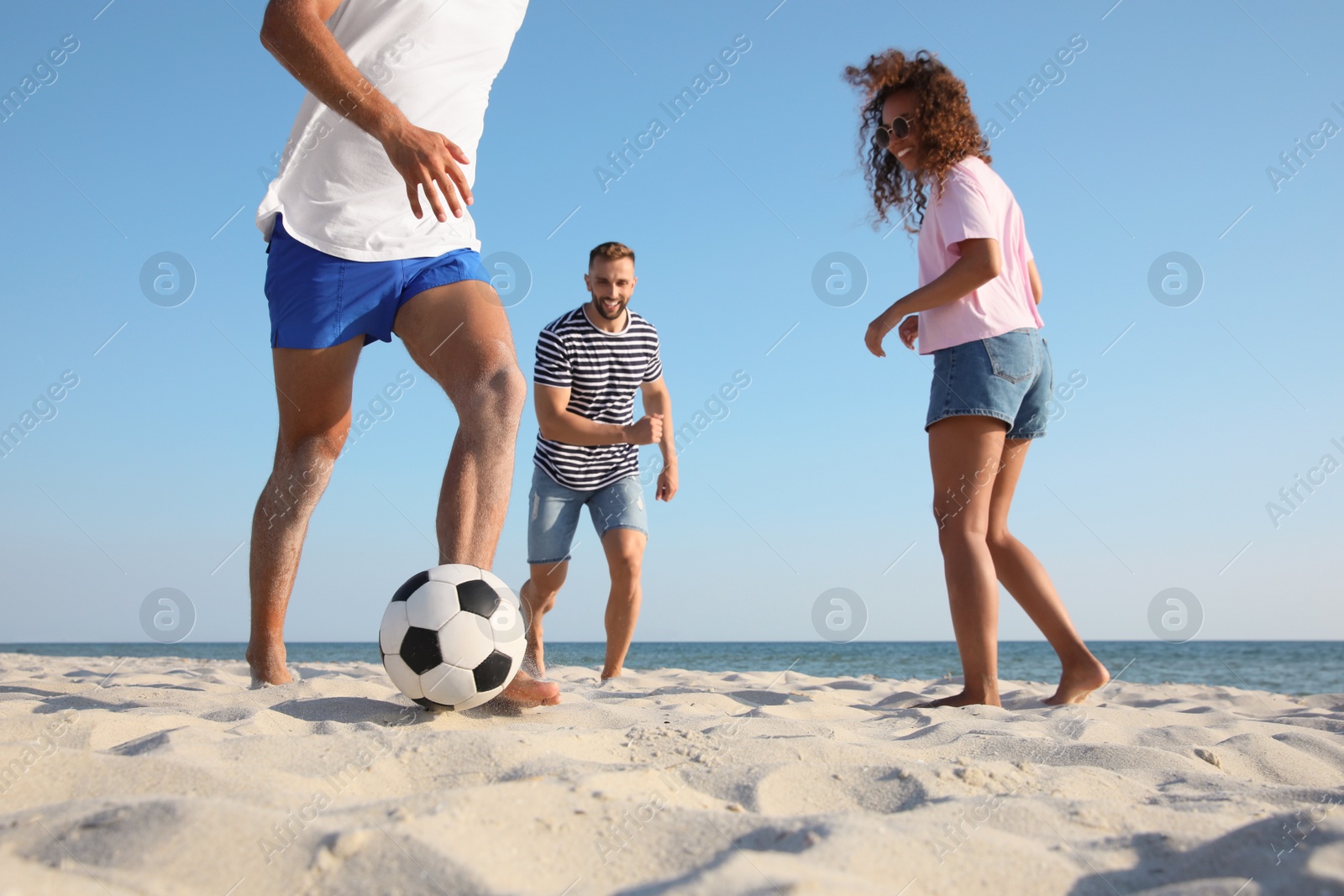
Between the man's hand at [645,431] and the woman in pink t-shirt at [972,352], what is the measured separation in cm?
117

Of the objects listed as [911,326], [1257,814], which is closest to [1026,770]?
[1257,814]

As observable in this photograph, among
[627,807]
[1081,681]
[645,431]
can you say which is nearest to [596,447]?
[645,431]

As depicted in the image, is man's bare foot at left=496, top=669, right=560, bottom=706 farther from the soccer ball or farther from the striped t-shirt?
the striped t-shirt

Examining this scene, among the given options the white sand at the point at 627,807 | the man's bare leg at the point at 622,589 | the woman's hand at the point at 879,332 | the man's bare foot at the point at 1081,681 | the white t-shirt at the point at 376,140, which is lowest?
the white sand at the point at 627,807

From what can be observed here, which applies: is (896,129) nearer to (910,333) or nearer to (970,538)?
(910,333)

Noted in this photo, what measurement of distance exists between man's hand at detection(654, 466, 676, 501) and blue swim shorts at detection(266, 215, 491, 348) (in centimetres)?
215

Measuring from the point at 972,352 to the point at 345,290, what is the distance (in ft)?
6.79

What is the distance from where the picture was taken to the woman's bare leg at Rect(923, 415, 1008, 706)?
295 cm

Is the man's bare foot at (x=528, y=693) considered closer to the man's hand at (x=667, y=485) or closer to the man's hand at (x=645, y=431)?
the man's hand at (x=645, y=431)

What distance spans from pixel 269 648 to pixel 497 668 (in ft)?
3.96

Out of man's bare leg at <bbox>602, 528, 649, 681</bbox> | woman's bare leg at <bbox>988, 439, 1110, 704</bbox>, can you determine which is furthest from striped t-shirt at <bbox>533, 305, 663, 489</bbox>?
woman's bare leg at <bbox>988, 439, 1110, 704</bbox>

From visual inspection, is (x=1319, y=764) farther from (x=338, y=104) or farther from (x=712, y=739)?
(x=338, y=104)

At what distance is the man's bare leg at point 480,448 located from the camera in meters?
2.30

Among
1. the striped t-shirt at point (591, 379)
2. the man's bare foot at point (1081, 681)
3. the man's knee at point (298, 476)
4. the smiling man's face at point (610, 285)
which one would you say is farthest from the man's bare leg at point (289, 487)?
the man's bare foot at point (1081, 681)
